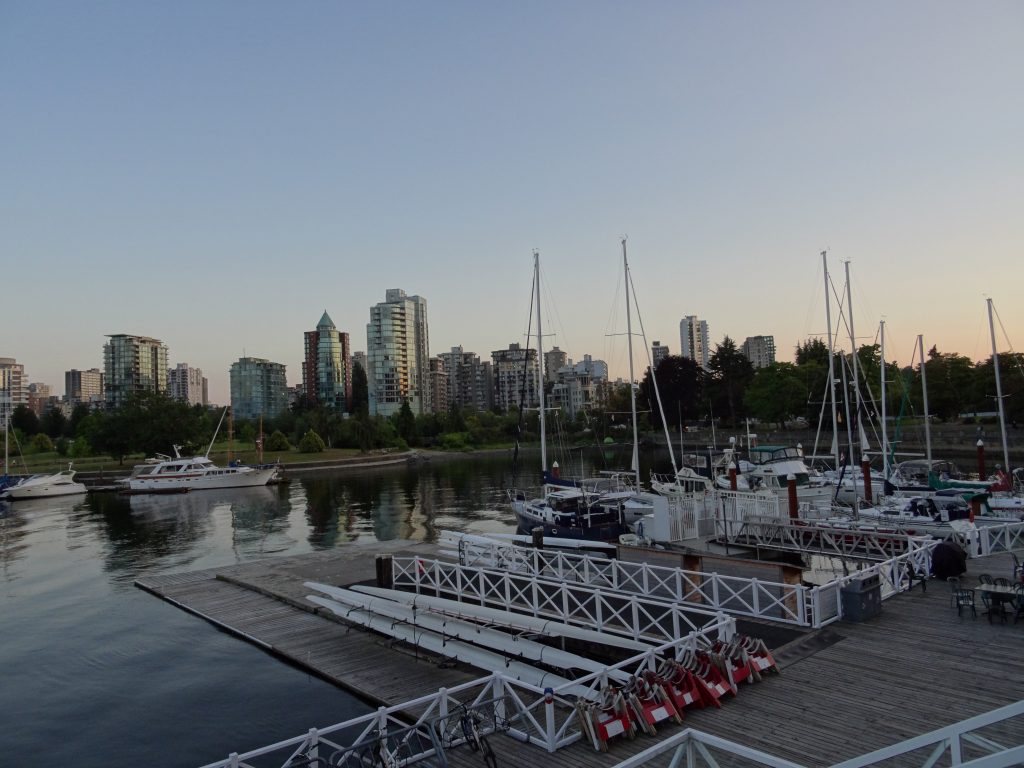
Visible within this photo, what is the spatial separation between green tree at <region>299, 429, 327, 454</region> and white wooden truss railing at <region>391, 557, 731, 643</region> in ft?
312

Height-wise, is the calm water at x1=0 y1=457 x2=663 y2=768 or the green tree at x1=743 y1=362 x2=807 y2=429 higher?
the green tree at x1=743 y1=362 x2=807 y2=429

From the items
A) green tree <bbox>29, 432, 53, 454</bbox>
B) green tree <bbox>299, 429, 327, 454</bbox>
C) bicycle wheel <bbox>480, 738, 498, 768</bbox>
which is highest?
green tree <bbox>29, 432, 53, 454</bbox>

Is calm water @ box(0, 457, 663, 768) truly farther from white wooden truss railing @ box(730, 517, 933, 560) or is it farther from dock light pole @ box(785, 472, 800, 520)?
dock light pole @ box(785, 472, 800, 520)

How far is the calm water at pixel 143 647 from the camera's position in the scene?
1492cm

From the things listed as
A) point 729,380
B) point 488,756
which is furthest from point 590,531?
point 729,380

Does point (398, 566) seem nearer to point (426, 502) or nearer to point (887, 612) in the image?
point (887, 612)

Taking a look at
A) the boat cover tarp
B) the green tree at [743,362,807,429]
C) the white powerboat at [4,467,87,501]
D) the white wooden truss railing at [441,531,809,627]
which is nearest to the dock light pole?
the boat cover tarp

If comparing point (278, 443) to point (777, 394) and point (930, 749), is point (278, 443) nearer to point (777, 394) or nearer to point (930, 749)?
point (777, 394)

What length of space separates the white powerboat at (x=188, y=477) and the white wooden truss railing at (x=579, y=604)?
2501 inches

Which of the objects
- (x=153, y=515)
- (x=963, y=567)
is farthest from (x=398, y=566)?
(x=153, y=515)

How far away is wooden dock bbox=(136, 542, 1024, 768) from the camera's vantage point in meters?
9.83

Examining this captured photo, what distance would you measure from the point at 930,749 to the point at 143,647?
2017 centimetres

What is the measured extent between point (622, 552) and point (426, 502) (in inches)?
1640

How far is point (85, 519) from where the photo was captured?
183 feet
